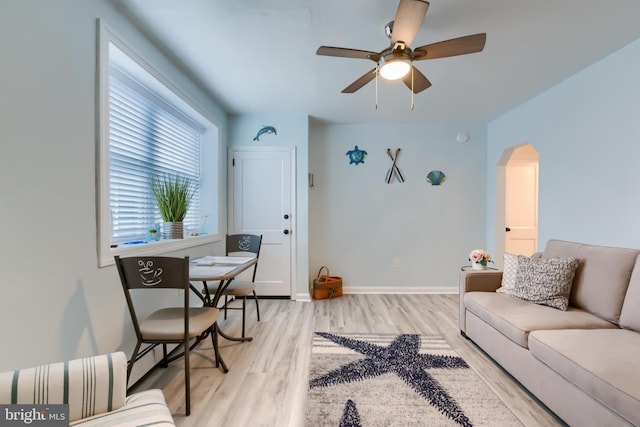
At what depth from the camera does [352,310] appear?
139 inches

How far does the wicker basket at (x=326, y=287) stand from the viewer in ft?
12.9

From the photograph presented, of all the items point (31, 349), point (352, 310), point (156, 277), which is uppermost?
point (156, 277)

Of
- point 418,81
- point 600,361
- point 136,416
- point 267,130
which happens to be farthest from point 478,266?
point 267,130

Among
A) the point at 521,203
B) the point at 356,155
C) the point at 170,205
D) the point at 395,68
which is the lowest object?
the point at 170,205

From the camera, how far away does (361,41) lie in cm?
222

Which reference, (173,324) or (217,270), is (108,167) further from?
(173,324)

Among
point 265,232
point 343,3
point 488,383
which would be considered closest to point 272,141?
point 265,232

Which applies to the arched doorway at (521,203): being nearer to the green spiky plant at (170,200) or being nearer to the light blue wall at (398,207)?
the light blue wall at (398,207)

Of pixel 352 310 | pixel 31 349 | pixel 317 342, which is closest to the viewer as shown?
pixel 31 349

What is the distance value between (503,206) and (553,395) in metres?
3.02

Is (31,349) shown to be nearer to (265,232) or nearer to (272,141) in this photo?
(265,232)

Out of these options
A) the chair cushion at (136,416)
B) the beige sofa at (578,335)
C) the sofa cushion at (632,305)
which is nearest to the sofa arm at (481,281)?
the beige sofa at (578,335)

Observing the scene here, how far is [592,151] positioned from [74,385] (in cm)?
387

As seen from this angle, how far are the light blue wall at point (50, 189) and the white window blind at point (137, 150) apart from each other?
43 cm
